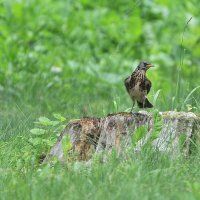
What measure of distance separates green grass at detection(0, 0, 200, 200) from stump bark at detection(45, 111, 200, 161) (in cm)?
32

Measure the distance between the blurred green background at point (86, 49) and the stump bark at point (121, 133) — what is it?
2089 millimetres

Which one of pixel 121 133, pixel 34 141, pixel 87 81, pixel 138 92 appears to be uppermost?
pixel 87 81

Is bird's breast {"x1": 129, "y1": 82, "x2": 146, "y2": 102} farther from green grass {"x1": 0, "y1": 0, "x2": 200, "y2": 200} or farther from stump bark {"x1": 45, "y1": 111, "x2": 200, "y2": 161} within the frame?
stump bark {"x1": 45, "y1": 111, "x2": 200, "y2": 161}

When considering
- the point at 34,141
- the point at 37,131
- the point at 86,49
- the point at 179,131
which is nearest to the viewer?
the point at 179,131

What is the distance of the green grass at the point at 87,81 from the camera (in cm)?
643

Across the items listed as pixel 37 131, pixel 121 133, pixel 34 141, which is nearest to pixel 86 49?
pixel 37 131

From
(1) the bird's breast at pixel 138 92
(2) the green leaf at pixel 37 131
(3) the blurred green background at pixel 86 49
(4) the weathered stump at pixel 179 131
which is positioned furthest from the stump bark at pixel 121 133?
(3) the blurred green background at pixel 86 49

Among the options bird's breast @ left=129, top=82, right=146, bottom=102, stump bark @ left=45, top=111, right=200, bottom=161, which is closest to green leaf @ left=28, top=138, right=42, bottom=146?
stump bark @ left=45, top=111, right=200, bottom=161

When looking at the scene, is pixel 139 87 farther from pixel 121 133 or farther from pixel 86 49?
pixel 86 49

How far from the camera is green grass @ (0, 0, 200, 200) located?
6430 millimetres

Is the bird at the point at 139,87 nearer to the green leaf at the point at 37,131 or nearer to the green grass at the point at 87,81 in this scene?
the green grass at the point at 87,81

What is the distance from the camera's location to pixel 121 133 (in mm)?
7566

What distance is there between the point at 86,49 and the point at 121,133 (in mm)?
6862

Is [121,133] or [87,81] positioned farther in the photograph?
[87,81]
